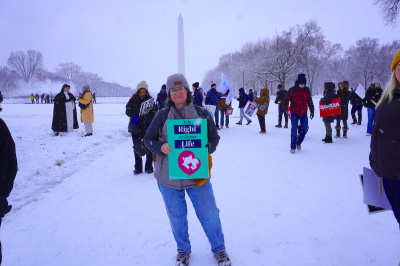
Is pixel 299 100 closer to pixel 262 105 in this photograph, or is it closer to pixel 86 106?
pixel 262 105

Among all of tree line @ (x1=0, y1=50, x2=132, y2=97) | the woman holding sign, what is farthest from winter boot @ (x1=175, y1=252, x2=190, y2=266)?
tree line @ (x1=0, y1=50, x2=132, y2=97)

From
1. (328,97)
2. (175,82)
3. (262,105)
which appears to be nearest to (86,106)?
(262,105)

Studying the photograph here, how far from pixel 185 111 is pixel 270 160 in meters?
4.53

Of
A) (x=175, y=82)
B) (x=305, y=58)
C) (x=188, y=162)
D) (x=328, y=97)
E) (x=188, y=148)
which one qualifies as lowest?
(x=188, y=162)

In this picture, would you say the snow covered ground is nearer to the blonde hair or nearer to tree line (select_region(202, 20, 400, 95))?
the blonde hair

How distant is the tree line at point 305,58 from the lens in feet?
129

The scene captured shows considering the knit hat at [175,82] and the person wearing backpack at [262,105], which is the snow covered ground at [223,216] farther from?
the person wearing backpack at [262,105]

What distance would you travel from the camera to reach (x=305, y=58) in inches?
1555

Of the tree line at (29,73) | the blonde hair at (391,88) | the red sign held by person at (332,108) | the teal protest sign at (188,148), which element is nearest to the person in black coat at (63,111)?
the red sign held by person at (332,108)

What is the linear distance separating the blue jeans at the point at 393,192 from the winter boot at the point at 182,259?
74.3 inches

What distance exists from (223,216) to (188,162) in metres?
1.64

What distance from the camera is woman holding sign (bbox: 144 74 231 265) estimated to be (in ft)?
7.34

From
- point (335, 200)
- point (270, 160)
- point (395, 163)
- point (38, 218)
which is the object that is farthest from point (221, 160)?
point (395, 163)

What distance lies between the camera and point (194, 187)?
2414mm
